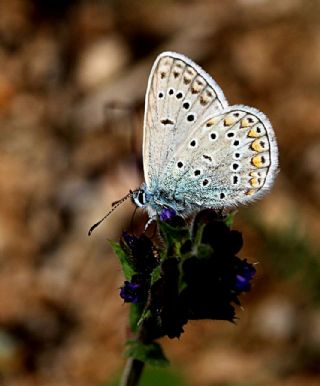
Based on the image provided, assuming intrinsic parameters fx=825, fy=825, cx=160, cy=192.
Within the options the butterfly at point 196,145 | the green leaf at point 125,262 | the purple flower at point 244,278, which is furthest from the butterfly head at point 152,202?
the purple flower at point 244,278

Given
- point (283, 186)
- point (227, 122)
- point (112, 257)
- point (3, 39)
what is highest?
point (3, 39)

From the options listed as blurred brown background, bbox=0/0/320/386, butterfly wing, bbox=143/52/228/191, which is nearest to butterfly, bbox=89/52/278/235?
butterfly wing, bbox=143/52/228/191

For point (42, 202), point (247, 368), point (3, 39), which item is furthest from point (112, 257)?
point (3, 39)

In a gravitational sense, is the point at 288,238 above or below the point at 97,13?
below

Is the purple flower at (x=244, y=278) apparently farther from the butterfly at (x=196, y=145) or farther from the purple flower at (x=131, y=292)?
the butterfly at (x=196, y=145)

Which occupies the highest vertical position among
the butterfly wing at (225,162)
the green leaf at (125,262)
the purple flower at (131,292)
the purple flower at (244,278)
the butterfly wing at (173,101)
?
the butterfly wing at (173,101)

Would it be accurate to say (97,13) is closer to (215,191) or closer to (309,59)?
(309,59)

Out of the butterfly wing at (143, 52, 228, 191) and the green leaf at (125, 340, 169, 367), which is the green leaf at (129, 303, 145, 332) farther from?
the butterfly wing at (143, 52, 228, 191)

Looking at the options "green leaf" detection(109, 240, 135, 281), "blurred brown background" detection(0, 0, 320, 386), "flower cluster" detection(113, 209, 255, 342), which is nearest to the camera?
"flower cluster" detection(113, 209, 255, 342)
